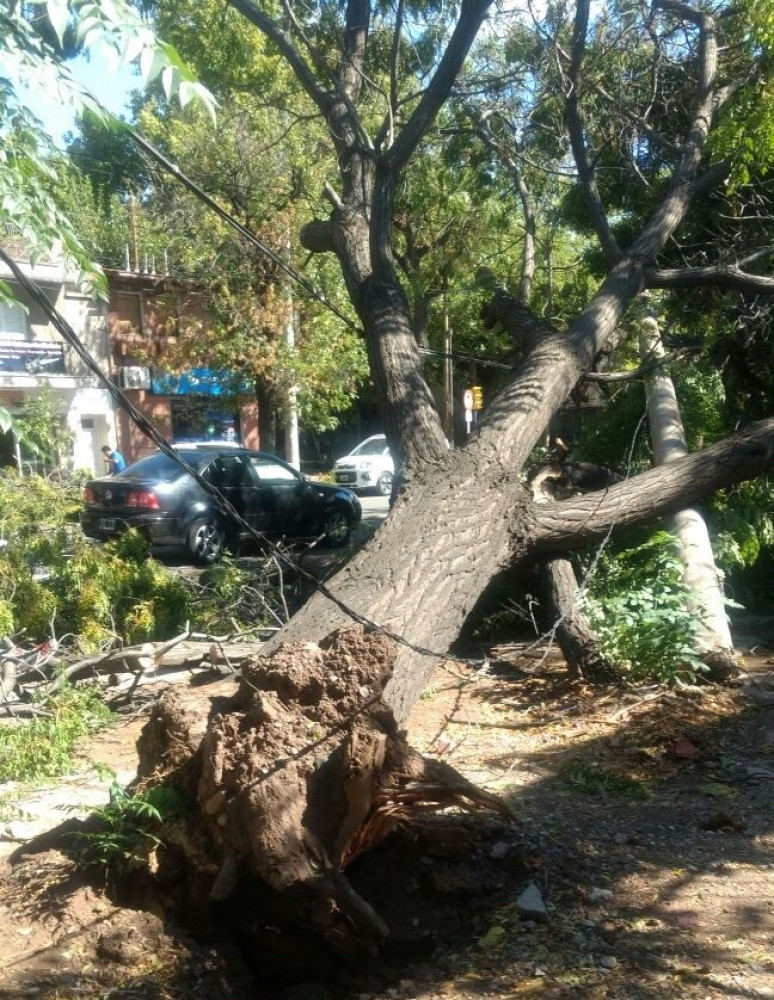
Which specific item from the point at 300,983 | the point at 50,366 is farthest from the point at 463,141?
the point at 50,366

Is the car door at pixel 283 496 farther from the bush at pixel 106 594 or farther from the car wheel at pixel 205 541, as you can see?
the bush at pixel 106 594

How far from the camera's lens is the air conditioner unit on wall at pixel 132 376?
2781cm

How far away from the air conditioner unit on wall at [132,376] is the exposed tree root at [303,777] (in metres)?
24.0

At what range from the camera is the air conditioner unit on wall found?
27.8 metres

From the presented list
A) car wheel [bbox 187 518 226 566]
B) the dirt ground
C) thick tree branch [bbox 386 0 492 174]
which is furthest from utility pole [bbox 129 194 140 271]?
the dirt ground

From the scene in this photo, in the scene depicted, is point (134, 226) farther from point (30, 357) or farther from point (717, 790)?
point (717, 790)

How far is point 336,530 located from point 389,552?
8.96 meters

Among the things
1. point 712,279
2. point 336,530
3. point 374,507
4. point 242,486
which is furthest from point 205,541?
point 374,507

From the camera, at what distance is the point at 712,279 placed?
921 centimetres

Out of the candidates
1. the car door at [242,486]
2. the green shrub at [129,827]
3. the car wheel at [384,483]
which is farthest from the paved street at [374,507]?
the green shrub at [129,827]

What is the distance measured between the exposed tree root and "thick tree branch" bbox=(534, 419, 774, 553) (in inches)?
127

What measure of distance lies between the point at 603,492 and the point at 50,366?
2184 cm

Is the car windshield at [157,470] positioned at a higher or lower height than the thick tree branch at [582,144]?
lower

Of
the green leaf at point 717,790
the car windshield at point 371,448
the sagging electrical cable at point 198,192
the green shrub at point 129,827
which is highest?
the sagging electrical cable at point 198,192
